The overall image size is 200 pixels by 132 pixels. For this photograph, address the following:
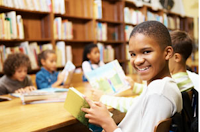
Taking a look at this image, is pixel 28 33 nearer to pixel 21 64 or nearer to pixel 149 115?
pixel 21 64

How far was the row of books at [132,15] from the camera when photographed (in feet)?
13.8

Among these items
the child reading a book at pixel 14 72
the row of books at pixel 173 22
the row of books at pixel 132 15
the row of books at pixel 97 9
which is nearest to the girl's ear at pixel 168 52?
the child reading a book at pixel 14 72

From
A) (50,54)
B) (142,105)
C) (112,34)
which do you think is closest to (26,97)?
(142,105)

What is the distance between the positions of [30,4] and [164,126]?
2493mm

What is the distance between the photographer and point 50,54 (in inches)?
97.0

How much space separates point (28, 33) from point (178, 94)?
8.58 feet

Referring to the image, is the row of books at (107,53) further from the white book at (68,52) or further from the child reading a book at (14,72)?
the child reading a book at (14,72)

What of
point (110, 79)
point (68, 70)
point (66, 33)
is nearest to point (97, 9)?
point (66, 33)

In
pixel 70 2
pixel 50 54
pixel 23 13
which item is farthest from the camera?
pixel 70 2

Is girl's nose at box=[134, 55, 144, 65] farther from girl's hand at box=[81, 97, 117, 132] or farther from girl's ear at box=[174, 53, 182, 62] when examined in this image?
girl's ear at box=[174, 53, 182, 62]

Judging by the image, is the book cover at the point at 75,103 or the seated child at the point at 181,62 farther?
the seated child at the point at 181,62

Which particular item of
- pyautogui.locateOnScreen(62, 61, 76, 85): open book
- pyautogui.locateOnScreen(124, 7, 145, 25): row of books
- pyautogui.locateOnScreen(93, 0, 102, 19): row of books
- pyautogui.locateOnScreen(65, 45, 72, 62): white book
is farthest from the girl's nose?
pyautogui.locateOnScreen(124, 7, 145, 25): row of books

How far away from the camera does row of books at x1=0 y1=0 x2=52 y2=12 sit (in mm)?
2521

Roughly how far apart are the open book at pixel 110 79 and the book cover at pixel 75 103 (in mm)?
502
